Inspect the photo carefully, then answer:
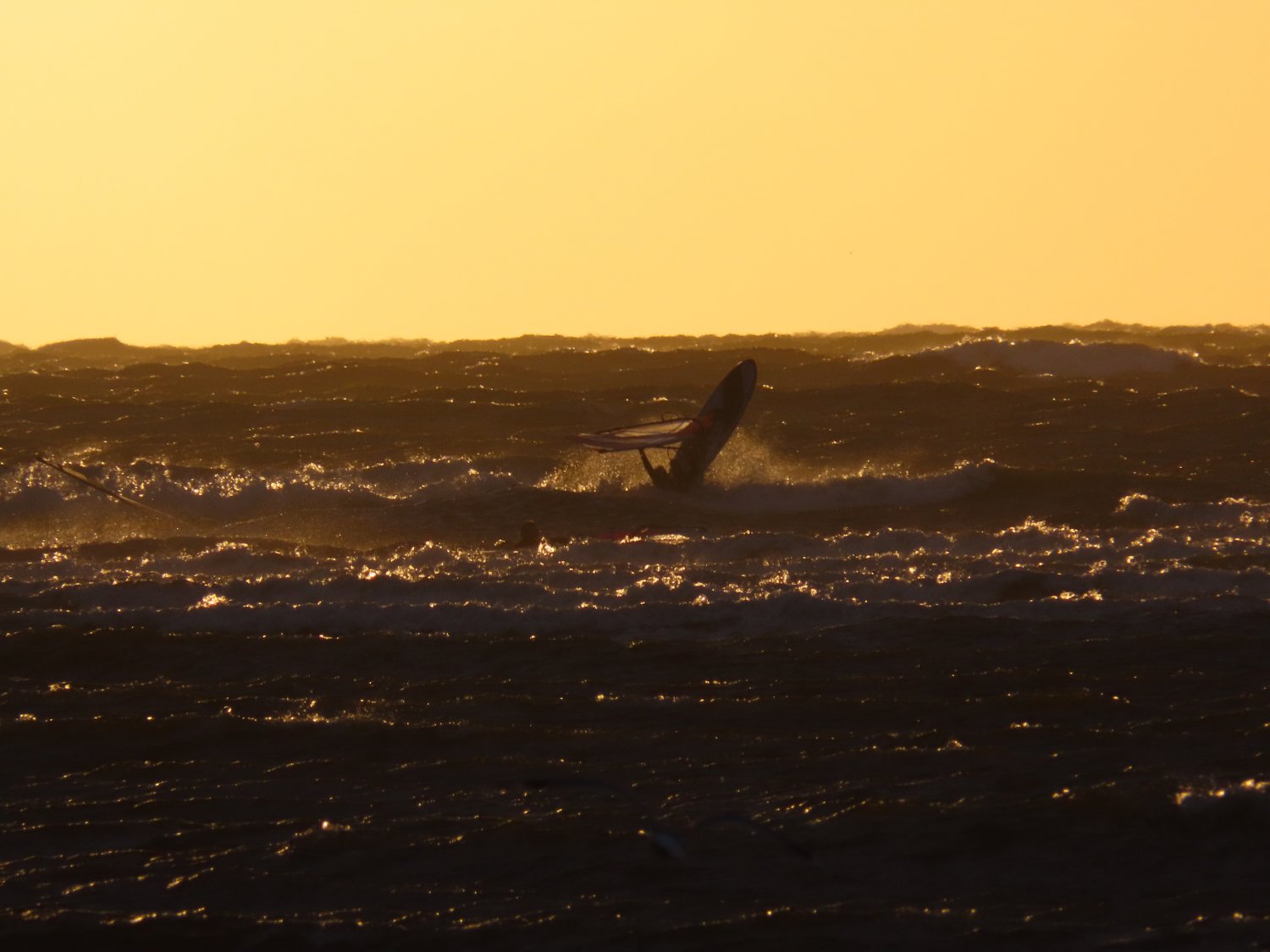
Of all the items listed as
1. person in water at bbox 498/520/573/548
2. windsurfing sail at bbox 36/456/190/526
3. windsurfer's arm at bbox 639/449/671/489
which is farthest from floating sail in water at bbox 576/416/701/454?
windsurfing sail at bbox 36/456/190/526

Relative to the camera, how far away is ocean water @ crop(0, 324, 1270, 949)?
9.21 m

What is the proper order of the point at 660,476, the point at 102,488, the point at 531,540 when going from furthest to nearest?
the point at 102,488
the point at 660,476
the point at 531,540

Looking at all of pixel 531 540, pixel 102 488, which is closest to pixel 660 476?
pixel 531 540

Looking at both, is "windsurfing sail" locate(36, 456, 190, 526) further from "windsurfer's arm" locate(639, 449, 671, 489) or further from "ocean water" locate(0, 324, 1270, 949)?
"windsurfer's arm" locate(639, 449, 671, 489)

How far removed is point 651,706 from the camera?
41.7 ft

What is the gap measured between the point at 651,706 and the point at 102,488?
686 inches

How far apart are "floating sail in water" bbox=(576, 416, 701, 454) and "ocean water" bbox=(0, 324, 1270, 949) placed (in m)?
0.86

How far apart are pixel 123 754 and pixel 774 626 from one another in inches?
223

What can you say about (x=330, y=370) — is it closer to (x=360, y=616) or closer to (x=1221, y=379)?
(x=1221, y=379)

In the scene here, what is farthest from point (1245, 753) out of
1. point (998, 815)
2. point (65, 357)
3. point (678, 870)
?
point (65, 357)

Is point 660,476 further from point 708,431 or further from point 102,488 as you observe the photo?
point 102,488

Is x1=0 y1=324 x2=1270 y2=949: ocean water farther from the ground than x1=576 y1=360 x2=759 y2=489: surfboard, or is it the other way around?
x1=576 y1=360 x2=759 y2=489: surfboard

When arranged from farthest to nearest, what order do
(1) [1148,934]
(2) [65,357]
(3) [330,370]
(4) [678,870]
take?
(2) [65,357] < (3) [330,370] < (4) [678,870] < (1) [1148,934]

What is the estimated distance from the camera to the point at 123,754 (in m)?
12.0
